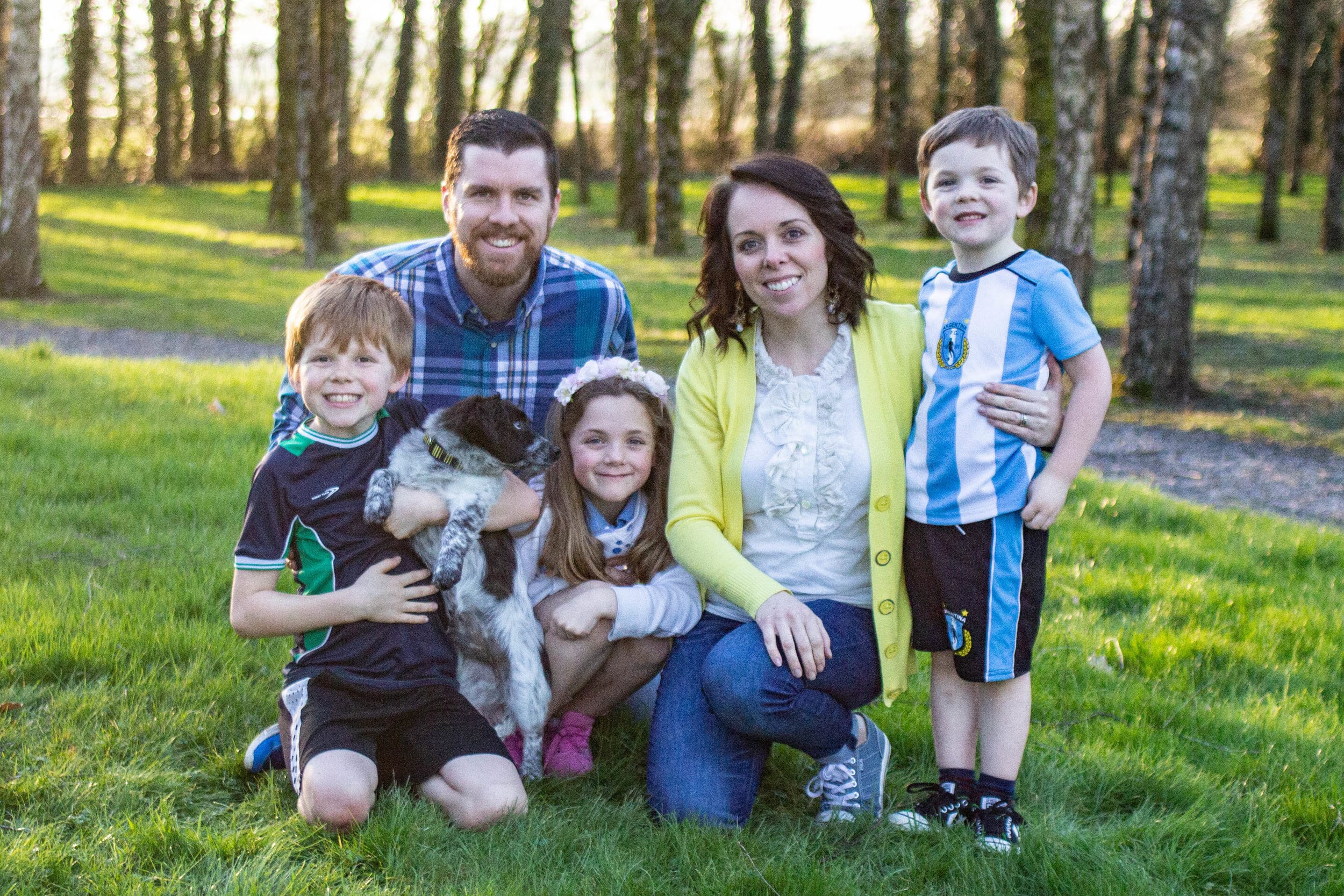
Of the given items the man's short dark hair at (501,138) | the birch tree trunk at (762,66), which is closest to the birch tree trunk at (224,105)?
the birch tree trunk at (762,66)

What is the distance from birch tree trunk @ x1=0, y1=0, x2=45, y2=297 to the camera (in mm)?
12938

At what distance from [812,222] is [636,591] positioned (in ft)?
4.15

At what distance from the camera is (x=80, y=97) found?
3559 centimetres

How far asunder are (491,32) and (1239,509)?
35.9 meters

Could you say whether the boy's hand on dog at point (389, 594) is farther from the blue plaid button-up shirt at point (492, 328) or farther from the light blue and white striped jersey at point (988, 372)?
the light blue and white striped jersey at point (988, 372)

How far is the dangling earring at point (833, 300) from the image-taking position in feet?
11.2

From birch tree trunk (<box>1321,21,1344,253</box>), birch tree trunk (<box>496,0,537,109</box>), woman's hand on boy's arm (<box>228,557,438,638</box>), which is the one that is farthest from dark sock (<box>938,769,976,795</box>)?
birch tree trunk (<box>496,0,537,109</box>)

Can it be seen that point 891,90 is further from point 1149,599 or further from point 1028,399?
point 1028,399

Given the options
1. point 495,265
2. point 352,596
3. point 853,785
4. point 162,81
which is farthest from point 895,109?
point 162,81

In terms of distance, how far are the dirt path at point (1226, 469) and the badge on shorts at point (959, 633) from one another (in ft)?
16.0

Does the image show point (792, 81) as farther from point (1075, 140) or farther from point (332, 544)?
point (332, 544)

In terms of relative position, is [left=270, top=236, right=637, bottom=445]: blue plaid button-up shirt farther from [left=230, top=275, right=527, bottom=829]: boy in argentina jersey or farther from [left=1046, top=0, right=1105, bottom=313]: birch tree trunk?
[left=1046, top=0, right=1105, bottom=313]: birch tree trunk

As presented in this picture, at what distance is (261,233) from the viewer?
78.5 feet

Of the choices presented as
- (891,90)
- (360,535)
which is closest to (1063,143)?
(360,535)
